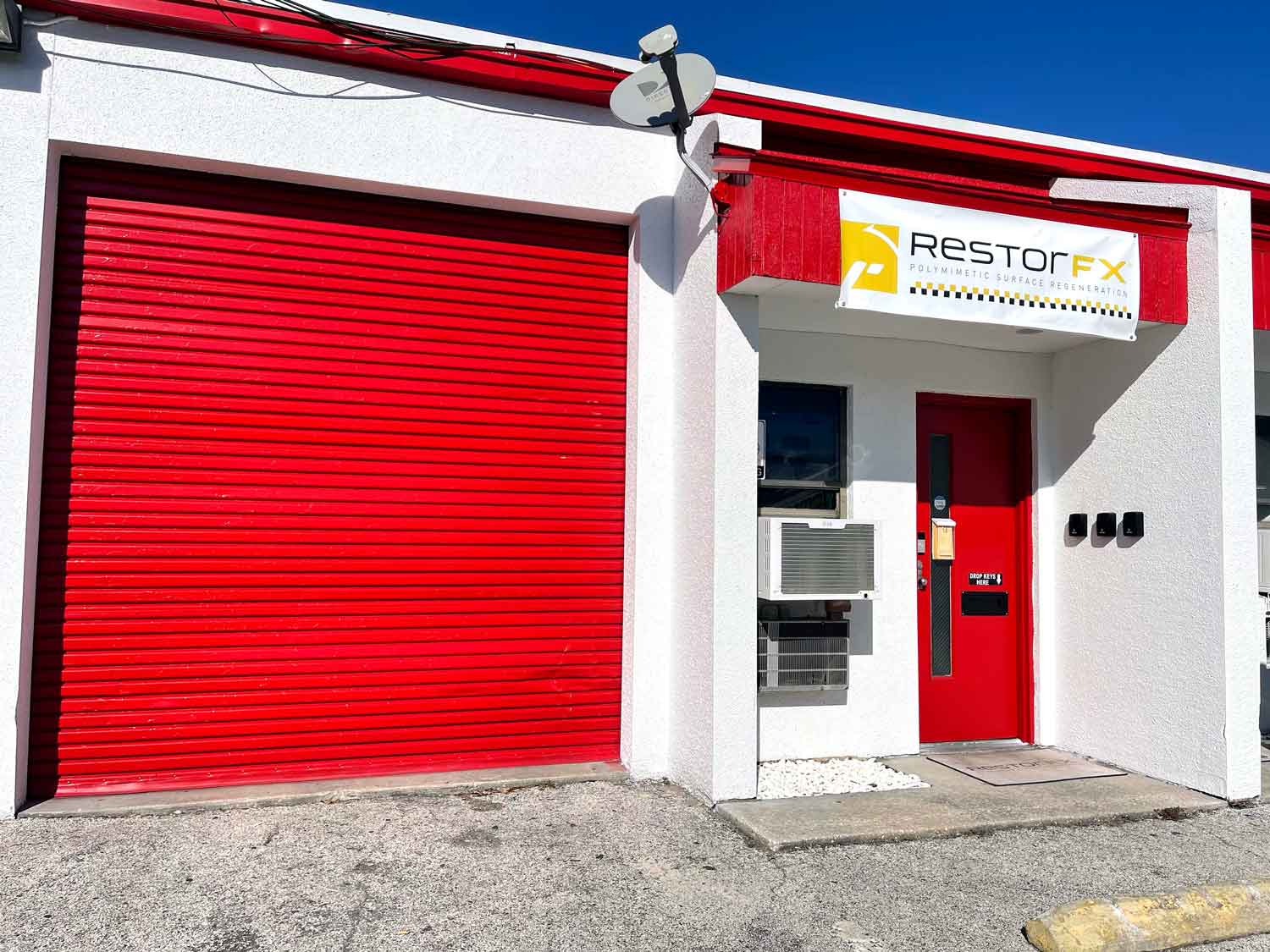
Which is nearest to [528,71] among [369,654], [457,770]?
[369,654]

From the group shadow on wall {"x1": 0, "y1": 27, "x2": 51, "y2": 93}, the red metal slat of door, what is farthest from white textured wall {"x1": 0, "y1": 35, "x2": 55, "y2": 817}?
the red metal slat of door

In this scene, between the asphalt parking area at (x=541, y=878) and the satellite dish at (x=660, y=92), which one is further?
the satellite dish at (x=660, y=92)

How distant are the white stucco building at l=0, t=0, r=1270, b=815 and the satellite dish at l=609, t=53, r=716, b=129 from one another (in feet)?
0.99

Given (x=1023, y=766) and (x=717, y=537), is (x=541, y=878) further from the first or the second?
(x=1023, y=766)

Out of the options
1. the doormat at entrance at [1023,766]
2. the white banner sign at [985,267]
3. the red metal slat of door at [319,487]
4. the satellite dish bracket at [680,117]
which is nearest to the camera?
the satellite dish bracket at [680,117]

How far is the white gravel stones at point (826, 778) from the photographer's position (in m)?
5.63

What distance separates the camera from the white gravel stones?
5629mm

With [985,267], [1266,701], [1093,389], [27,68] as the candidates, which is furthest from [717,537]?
[1266,701]

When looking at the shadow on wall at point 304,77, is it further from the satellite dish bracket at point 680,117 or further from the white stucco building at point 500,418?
the satellite dish bracket at point 680,117

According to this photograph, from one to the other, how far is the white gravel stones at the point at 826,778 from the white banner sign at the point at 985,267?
2.74m

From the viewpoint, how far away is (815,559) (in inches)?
233

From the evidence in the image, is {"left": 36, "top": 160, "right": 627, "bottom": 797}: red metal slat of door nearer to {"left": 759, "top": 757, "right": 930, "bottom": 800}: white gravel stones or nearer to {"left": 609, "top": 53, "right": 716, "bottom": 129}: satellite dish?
{"left": 609, "top": 53, "right": 716, "bottom": 129}: satellite dish

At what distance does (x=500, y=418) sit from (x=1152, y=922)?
162 inches

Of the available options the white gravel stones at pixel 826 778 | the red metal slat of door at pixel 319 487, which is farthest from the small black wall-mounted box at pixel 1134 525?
the red metal slat of door at pixel 319 487
